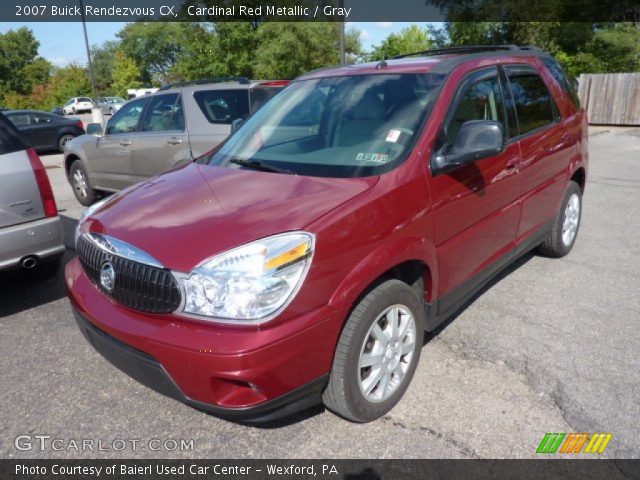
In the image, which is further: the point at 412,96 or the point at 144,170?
the point at 144,170

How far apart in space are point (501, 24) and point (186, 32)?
21.1 m

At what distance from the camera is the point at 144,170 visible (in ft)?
22.8

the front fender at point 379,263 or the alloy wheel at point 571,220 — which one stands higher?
the front fender at point 379,263

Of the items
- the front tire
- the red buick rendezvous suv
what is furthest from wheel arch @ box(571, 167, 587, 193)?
the front tire

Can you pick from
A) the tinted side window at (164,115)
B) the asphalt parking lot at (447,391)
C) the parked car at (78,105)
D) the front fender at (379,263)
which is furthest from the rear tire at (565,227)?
the parked car at (78,105)

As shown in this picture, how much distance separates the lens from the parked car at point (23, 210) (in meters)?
3.71

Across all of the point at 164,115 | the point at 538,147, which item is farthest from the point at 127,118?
the point at 538,147

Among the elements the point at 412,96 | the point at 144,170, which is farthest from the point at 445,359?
the point at 144,170

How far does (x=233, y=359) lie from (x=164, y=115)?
541cm

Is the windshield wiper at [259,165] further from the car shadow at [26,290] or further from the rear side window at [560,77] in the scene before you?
the rear side window at [560,77]

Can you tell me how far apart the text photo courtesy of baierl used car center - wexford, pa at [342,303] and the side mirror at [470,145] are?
0.03 feet

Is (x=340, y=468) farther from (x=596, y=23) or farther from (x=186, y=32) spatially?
(x=186, y=32)

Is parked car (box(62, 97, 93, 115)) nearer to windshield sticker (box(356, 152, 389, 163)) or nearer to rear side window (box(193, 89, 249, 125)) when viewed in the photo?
rear side window (box(193, 89, 249, 125))

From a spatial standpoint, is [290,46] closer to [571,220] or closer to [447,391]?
[571,220]
